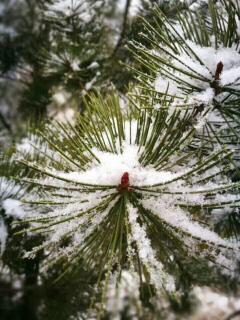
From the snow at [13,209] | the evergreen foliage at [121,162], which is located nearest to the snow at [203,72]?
the evergreen foliage at [121,162]

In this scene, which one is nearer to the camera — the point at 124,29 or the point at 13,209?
the point at 13,209

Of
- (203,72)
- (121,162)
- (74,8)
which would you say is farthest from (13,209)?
(74,8)

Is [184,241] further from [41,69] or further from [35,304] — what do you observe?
[41,69]

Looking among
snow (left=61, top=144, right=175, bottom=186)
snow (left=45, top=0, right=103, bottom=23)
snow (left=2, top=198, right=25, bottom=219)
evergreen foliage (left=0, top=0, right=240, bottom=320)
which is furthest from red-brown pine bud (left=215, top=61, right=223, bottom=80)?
snow (left=45, top=0, right=103, bottom=23)

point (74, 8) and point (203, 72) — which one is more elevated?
point (74, 8)

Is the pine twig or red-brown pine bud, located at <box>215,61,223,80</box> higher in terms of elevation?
the pine twig

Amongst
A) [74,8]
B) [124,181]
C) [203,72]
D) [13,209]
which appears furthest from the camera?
[74,8]

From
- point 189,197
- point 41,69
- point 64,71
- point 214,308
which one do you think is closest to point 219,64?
point 189,197

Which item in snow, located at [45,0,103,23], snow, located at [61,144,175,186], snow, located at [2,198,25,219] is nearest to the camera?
snow, located at [61,144,175,186]

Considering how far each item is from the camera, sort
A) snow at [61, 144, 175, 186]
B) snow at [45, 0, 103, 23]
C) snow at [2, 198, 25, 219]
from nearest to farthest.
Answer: snow at [61, 144, 175, 186] < snow at [2, 198, 25, 219] < snow at [45, 0, 103, 23]

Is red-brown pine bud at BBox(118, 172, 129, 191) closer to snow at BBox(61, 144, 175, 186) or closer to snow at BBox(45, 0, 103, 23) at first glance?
snow at BBox(61, 144, 175, 186)

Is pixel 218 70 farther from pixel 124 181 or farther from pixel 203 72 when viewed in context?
pixel 124 181
